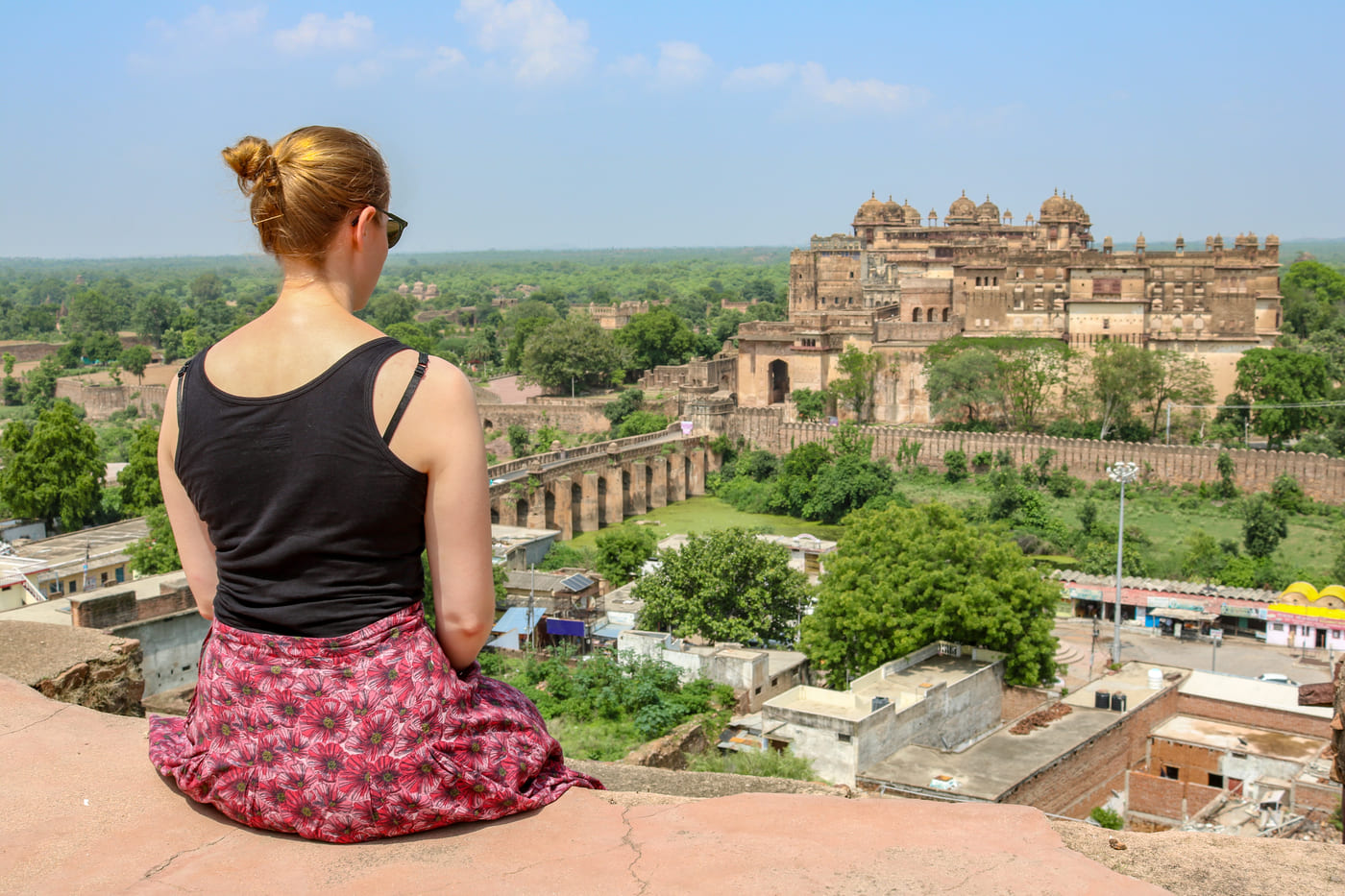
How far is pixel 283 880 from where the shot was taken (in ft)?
9.89

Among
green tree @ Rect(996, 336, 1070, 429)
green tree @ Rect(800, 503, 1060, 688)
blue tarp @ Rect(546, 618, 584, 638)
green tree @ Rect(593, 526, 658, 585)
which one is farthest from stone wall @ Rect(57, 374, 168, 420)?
green tree @ Rect(800, 503, 1060, 688)

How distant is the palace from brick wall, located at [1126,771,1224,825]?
29096mm

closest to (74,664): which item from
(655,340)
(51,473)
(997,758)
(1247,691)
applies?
(997,758)

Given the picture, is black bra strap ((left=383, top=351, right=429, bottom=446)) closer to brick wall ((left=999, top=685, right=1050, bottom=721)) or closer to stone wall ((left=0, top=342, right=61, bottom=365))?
brick wall ((left=999, top=685, right=1050, bottom=721))

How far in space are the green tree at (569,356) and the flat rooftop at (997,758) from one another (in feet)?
123

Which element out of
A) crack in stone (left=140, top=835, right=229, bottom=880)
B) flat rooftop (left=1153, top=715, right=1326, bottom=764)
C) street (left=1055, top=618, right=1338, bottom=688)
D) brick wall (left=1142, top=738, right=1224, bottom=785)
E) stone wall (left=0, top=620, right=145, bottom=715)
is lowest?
street (left=1055, top=618, right=1338, bottom=688)

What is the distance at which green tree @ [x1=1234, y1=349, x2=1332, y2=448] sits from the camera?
40.9 meters

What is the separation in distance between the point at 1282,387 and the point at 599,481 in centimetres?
2190

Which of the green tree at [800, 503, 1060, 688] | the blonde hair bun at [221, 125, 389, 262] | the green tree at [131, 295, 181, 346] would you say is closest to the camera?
the blonde hair bun at [221, 125, 389, 262]

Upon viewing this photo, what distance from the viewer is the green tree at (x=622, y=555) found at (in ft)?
93.9

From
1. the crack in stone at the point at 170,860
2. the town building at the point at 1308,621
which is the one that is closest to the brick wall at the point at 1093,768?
the town building at the point at 1308,621

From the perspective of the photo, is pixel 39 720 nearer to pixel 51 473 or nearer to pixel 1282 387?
pixel 51 473

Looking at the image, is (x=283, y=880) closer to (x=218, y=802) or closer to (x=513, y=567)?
(x=218, y=802)

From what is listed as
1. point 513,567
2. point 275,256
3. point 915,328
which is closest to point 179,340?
point 915,328
